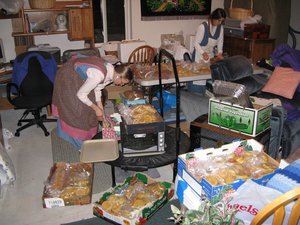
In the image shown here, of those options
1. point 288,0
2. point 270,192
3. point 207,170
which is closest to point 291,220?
point 270,192

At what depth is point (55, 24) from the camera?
468cm

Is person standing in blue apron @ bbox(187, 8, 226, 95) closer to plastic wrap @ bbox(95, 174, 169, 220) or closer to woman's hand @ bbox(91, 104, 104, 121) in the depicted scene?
woman's hand @ bbox(91, 104, 104, 121)

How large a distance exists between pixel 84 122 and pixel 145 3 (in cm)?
293

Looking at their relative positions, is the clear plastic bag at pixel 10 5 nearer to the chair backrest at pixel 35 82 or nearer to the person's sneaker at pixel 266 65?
the chair backrest at pixel 35 82

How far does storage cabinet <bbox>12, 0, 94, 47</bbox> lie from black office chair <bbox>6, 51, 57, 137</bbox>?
1055 millimetres

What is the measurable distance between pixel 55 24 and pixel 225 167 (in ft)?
12.6

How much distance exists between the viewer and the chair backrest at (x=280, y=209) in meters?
1.11

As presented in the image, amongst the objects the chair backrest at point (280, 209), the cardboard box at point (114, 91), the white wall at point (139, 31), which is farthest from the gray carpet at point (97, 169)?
the white wall at point (139, 31)

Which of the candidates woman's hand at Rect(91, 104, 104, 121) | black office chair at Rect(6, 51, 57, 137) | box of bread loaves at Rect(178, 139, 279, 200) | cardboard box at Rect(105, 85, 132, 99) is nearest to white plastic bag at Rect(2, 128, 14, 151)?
black office chair at Rect(6, 51, 57, 137)

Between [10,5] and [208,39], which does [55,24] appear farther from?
[208,39]

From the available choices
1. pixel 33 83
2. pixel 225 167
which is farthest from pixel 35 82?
pixel 225 167

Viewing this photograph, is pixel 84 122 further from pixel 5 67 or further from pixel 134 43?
pixel 134 43

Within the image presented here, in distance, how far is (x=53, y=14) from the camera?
4.70 m

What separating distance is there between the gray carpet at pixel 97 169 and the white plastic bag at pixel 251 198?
141 centimetres
